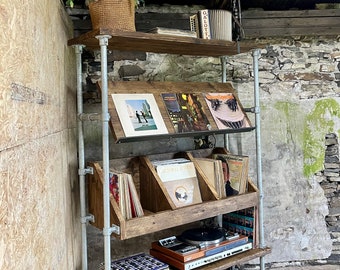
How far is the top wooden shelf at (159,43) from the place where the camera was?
5.60 feet

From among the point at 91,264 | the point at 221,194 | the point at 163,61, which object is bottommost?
the point at 91,264

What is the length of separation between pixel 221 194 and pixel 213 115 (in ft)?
1.62

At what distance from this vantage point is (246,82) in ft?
8.84

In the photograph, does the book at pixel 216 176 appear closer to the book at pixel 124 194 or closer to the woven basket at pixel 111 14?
the book at pixel 124 194

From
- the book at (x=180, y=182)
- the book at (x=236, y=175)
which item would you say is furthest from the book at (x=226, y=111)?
the book at (x=180, y=182)

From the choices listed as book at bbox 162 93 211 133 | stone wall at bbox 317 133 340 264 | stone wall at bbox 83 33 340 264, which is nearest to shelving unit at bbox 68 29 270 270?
book at bbox 162 93 211 133

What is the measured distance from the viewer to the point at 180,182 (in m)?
2.03

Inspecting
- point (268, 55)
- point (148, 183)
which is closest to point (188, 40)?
point (148, 183)

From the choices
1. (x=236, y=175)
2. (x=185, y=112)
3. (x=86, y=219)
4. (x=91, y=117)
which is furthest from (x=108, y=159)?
(x=236, y=175)

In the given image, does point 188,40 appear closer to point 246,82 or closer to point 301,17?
point 246,82

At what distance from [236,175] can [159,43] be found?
3.15 ft

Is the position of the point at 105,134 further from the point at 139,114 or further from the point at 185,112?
the point at 185,112

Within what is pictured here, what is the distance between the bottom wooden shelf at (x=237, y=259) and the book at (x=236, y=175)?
0.39 m

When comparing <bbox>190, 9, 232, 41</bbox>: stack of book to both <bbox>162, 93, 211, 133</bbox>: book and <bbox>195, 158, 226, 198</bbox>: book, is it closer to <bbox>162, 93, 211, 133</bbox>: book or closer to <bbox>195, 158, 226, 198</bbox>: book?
<bbox>162, 93, 211, 133</bbox>: book
